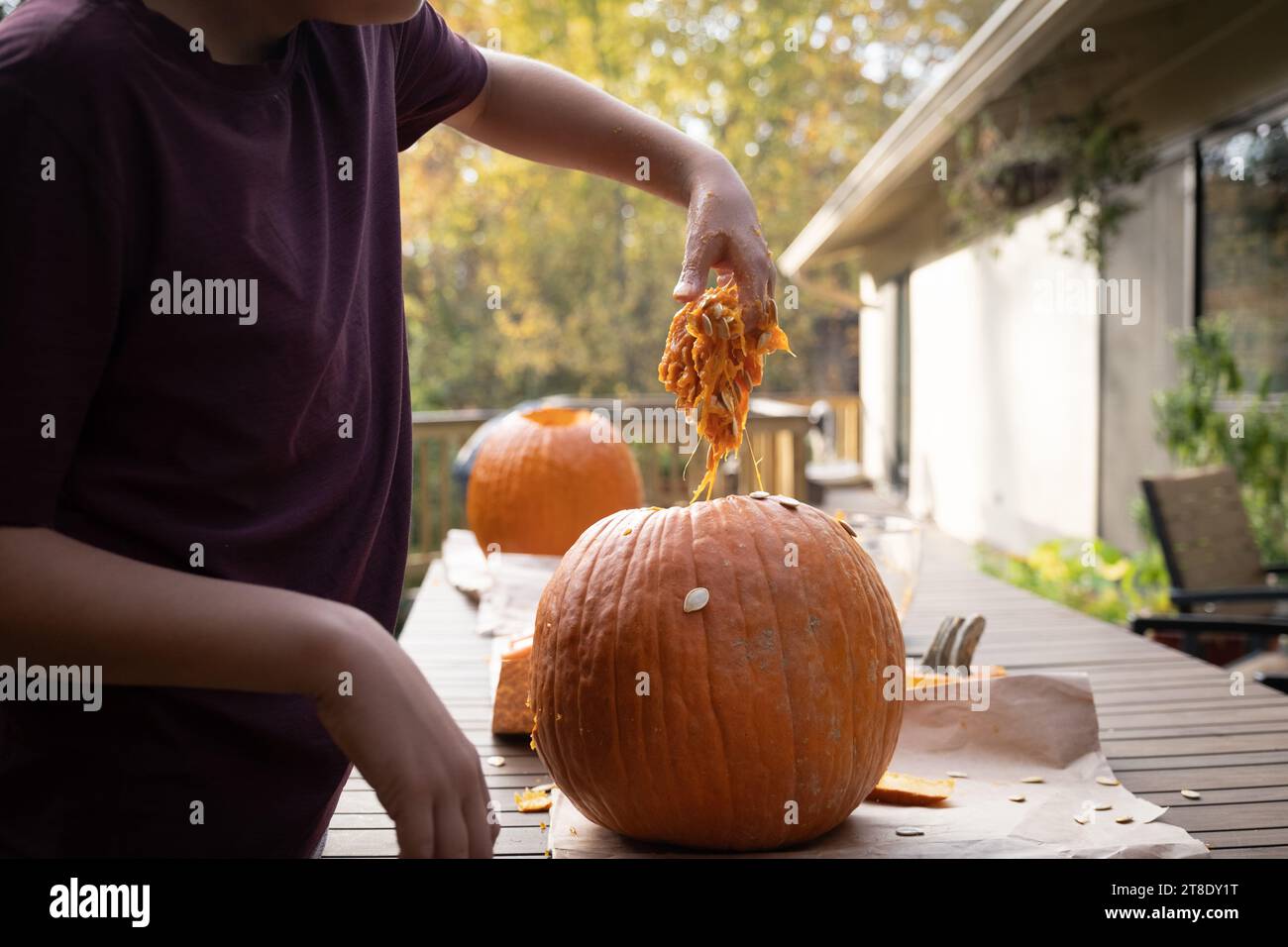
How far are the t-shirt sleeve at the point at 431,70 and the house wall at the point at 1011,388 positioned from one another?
5.97m

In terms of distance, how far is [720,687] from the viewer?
50.9 inches

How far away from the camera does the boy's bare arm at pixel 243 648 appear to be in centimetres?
67

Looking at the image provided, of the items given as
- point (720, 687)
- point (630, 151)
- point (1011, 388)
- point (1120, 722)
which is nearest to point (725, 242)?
point (630, 151)

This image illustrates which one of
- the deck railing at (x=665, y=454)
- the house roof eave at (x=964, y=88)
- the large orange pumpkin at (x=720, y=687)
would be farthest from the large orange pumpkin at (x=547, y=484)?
the house roof eave at (x=964, y=88)

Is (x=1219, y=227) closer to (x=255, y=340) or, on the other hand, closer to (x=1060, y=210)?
(x=1060, y=210)

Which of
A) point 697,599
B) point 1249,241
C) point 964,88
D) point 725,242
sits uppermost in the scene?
point 964,88

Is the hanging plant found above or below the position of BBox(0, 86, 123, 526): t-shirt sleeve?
above

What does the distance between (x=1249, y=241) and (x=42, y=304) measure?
5483mm

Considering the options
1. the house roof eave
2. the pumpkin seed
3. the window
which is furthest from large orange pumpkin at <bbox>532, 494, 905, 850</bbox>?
the house roof eave

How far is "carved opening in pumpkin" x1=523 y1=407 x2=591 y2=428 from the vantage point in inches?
145

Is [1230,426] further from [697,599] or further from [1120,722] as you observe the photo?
[697,599]

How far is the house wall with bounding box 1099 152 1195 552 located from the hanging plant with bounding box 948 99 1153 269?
148 millimetres

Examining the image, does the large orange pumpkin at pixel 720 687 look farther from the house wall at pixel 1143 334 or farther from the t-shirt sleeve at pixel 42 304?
the house wall at pixel 1143 334

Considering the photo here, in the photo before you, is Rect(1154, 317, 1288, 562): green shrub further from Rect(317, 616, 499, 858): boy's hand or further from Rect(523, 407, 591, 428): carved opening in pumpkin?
Rect(317, 616, 499, 858): boy's hand
